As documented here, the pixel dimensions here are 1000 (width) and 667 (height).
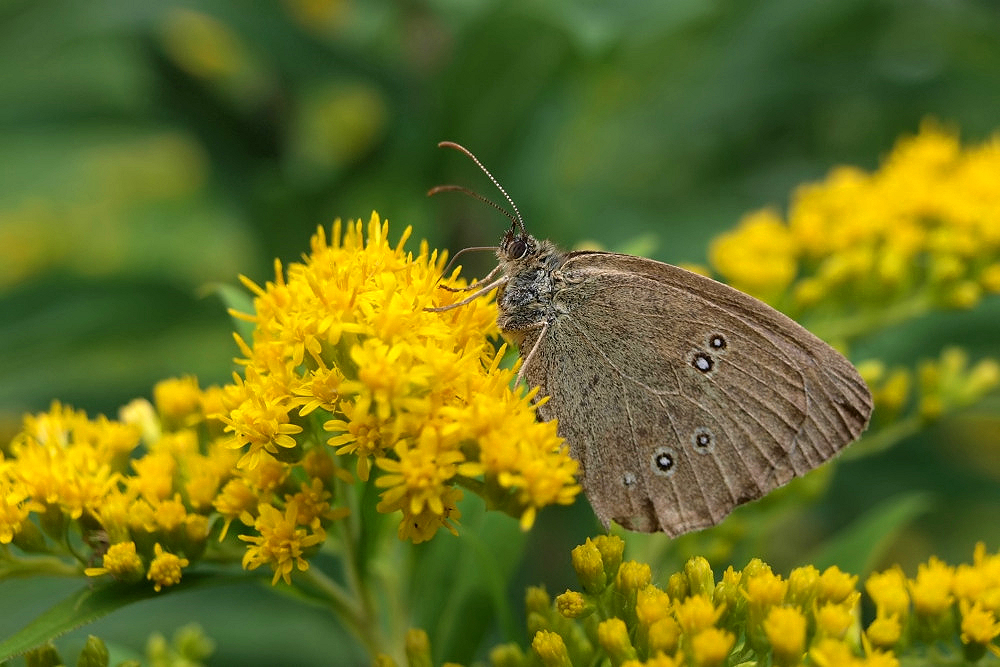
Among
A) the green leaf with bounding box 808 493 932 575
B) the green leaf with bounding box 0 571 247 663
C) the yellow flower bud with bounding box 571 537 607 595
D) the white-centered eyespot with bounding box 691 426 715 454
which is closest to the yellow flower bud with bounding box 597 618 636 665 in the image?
the yellow flower bud with bounding box 571 537 607 595

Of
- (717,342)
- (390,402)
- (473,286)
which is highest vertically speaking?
(473,286)

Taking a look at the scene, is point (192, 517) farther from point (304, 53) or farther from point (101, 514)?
point (304, 53)

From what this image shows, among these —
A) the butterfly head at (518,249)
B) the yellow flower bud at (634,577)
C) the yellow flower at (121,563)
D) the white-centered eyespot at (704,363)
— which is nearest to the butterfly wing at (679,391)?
the white-centered eyespot at (704,363)

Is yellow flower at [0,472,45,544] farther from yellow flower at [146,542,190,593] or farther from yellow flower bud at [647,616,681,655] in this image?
yellow flower bud at [647,616,681,655]

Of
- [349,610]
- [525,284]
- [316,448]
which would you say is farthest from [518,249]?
[349,610]

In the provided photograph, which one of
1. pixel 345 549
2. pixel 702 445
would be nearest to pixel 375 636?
pixel 345 549

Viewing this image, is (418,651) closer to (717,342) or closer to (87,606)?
(87,606)

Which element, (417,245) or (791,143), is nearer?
(417,245)
